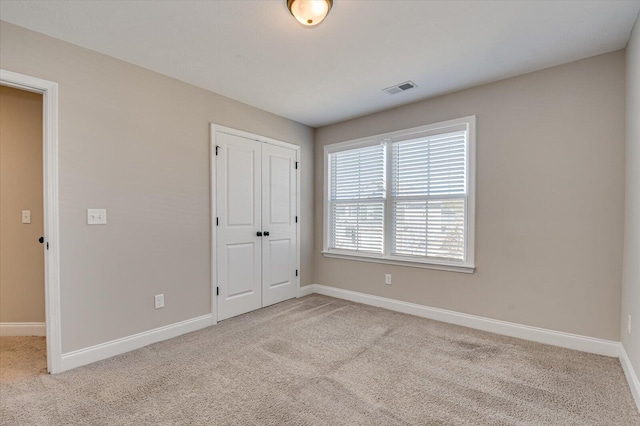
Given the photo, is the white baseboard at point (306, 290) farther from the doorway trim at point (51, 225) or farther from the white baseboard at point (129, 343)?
the doorway trim at point (51, 225)

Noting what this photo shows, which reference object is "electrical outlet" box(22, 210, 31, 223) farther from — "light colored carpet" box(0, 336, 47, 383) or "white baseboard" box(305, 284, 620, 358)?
"white baseboard" box(305, 284, 620, 358)

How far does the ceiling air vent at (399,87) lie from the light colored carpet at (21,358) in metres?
3.86

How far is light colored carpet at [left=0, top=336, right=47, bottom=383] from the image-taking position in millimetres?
2254

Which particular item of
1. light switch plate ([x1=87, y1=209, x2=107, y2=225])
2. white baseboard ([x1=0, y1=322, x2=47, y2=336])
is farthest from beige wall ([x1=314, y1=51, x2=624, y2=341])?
white baseboard ([x1=0, y1=322, x2=47, y2=336])

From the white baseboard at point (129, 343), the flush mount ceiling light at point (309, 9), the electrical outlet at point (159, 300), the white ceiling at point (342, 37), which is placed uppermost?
the white ceiling at point (342, 37)

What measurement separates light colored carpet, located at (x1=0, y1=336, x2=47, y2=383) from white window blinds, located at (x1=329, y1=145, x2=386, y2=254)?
3254 millimetres

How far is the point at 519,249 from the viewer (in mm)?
2916

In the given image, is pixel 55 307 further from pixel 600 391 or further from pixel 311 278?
pixel 600 391

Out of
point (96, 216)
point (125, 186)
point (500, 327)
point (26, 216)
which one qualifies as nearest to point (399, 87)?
point (500, 327)

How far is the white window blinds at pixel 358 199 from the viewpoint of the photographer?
13.0 feet

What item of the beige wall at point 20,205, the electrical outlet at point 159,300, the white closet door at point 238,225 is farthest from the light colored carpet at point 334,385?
the beige wall at point 20,205

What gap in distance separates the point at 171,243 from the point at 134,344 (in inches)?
36.7

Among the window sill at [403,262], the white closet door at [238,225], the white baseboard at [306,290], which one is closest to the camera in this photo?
the window sill at [403,262]

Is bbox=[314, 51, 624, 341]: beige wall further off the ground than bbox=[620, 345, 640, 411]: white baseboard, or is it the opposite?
bbox=[314, 51, 624, 341]: beige wall
